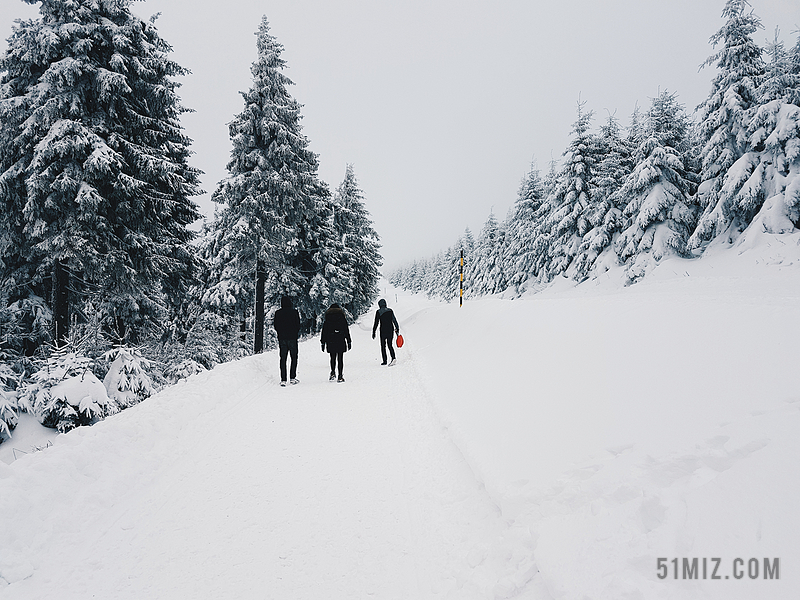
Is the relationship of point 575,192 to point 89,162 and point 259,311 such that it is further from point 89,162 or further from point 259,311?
point 89,162

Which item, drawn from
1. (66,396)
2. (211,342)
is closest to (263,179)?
(211,342)

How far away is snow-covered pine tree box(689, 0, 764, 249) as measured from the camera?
16328 millimetres

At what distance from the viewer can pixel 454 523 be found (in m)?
3.42

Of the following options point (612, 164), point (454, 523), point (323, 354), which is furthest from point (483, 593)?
point (612, 164)

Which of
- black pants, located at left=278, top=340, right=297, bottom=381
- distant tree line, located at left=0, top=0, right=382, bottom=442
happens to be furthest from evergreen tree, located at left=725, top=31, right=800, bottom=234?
distant tree line, located at left=0, top=0, right=382, bottom=442

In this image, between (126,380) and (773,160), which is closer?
(126,380)

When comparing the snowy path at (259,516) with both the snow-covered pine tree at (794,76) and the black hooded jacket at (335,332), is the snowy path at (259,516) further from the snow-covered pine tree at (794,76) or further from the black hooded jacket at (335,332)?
the snow-covered pine tree at (794,76)

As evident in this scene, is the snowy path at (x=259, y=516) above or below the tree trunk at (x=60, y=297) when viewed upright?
below

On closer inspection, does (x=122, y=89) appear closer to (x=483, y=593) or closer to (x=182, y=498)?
(x=182, y=498)

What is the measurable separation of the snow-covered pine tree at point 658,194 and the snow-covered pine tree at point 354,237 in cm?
1615

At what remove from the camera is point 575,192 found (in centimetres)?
2406

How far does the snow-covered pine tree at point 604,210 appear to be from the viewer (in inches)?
867

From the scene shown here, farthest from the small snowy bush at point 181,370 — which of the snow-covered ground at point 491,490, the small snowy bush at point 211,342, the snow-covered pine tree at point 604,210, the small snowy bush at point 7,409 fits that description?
the snow-covered pine tree at point 604,210

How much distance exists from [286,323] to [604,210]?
69.5 feet
